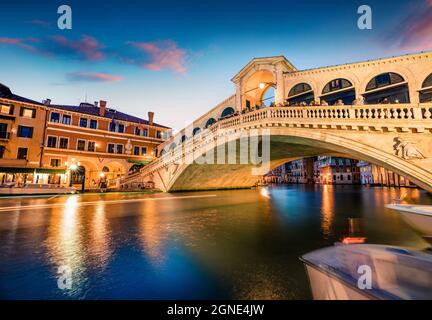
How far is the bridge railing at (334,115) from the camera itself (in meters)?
8.23

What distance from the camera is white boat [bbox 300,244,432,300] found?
1.54 metres

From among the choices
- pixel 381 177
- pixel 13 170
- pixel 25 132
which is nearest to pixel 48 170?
pixel 13 170

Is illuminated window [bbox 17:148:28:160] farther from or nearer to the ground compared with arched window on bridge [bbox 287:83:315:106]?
nearer to the ground

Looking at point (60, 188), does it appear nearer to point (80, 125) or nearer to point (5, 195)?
point (5, 195)

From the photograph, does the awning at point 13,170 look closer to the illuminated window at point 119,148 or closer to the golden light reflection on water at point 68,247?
the illuminated window at point 119,148

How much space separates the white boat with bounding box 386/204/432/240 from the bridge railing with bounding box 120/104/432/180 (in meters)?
5.84

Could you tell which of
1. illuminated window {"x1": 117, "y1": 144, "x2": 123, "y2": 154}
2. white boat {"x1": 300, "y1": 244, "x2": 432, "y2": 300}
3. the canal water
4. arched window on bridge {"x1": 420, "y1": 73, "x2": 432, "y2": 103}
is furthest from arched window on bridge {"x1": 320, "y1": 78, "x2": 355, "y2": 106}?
illuminated window {"x1": 117, "y1": 144, "x2": 123, "y2": 154}

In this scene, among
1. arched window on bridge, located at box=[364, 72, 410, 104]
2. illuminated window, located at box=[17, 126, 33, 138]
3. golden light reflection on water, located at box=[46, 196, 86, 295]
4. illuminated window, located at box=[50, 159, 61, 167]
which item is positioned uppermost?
arched window on bridge, located at box=[364, 72, 410, 104]

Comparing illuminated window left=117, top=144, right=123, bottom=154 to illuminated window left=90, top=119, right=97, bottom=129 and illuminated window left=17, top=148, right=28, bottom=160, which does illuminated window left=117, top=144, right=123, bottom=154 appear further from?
illuminated window left=17, top=148, right=28, bottom=160

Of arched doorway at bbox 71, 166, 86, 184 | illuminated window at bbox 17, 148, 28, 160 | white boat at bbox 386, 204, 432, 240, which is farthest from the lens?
arched doorway at bbox 71, 166, 86, 184

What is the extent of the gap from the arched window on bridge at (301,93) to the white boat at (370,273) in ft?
54.2

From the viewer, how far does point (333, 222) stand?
6969 mm

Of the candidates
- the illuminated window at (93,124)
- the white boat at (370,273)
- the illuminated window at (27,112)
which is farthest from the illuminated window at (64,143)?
the white boat at (370,273)

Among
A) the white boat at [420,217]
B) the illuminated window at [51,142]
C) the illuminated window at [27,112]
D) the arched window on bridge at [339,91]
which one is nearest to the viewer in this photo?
the white boat at [420,217]
